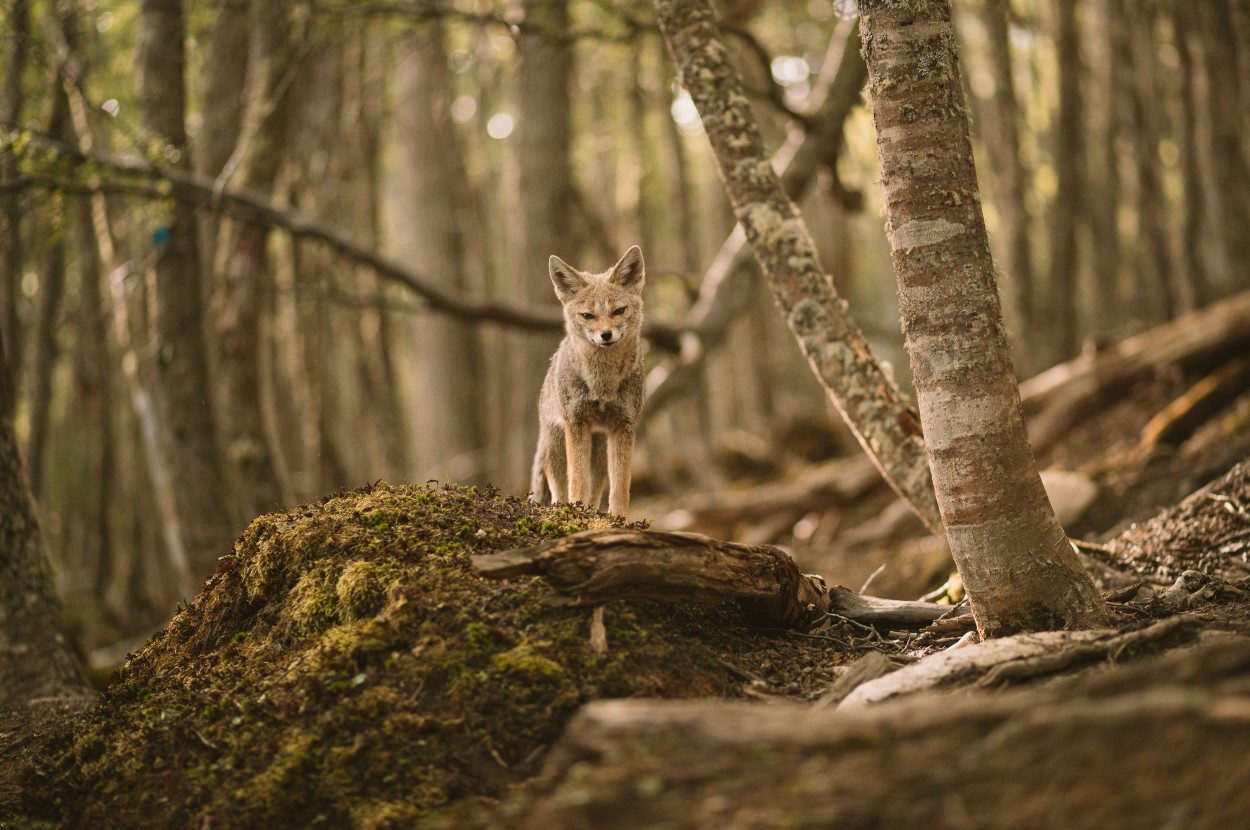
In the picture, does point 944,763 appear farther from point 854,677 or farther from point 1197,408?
point 1197,408

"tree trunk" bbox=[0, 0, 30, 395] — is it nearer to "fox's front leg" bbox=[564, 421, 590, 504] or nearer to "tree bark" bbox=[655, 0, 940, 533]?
"fox's front leg" bbox=[564, 421, 590, 504]

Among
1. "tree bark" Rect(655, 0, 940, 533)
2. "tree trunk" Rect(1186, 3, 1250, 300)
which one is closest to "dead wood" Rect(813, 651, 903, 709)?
"tree bark" Rect(655, 0, 940, 533)

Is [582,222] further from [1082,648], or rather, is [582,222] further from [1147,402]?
[1082,648]

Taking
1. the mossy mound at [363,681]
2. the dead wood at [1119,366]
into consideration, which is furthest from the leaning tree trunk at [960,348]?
the dead wood at [1119,366]

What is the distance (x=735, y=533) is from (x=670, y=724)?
11.4m

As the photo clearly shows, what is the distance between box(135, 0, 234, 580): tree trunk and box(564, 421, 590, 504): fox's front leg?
16.6 feet

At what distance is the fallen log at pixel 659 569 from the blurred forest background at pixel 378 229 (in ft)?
8.34

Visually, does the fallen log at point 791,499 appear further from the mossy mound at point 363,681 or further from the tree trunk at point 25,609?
the mossy mound at point 363,681

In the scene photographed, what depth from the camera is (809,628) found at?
5.36 metres

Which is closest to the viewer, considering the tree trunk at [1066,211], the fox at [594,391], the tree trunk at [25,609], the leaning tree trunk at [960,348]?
the leaning tree trunk at [960,348]

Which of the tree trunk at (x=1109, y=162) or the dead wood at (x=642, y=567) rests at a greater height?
the tree trunk at (x=1109, y=162)

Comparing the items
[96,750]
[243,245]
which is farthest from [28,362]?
[96,750]

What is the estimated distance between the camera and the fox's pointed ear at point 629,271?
746 cm

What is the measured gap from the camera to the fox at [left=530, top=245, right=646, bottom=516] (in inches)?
271
